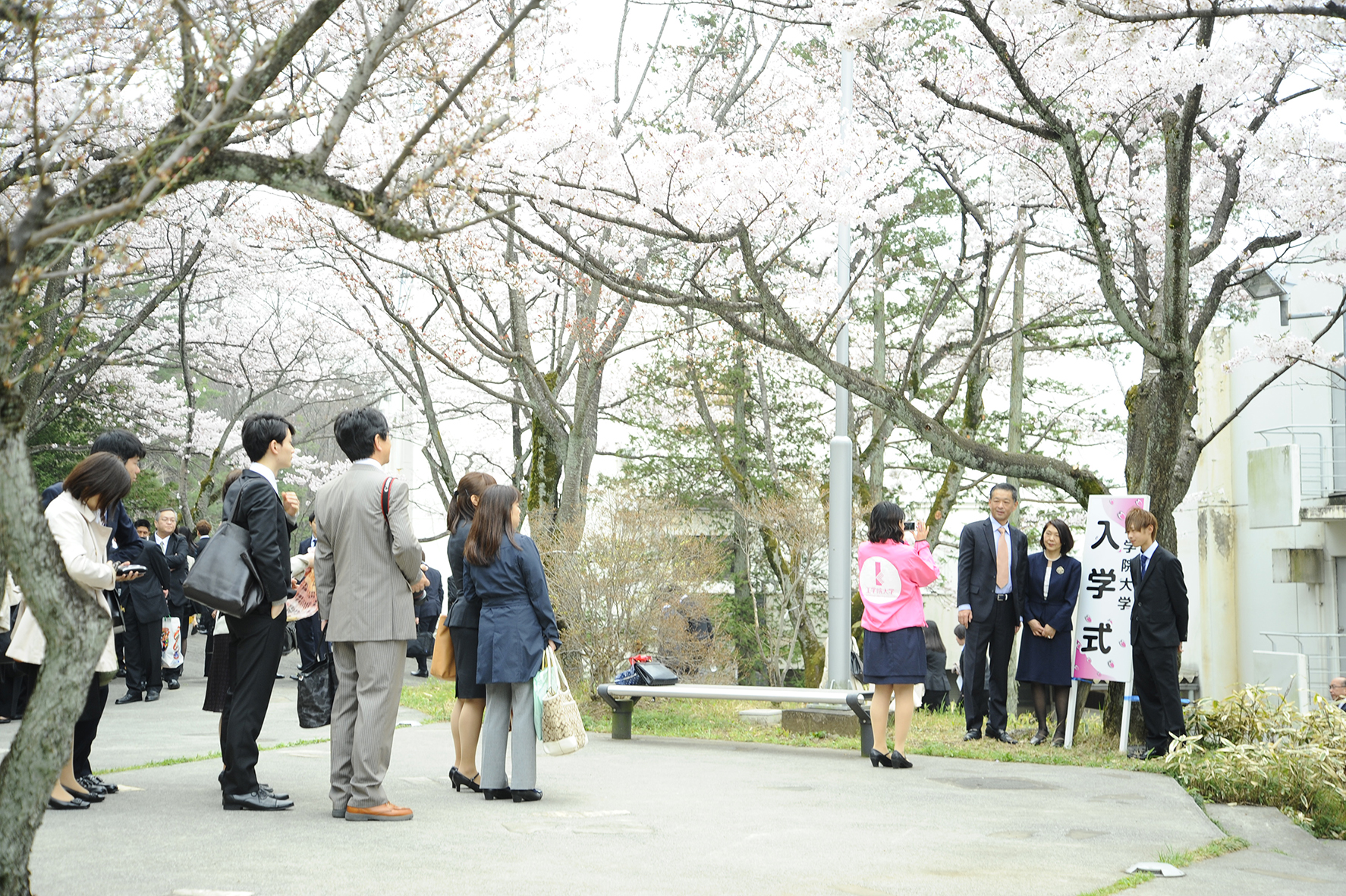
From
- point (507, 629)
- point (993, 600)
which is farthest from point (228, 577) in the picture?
point (993, 600)

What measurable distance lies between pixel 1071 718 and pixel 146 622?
7751mm

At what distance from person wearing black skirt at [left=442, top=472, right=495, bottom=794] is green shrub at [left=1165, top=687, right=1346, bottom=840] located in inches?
166

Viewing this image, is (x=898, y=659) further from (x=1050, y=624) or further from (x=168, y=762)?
(x=168, y=762)

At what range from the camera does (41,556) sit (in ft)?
10.4

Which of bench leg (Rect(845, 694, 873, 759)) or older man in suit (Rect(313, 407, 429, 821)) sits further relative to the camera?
bench leg (Rect(845, 694, 873, 759))

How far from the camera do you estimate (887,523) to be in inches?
306

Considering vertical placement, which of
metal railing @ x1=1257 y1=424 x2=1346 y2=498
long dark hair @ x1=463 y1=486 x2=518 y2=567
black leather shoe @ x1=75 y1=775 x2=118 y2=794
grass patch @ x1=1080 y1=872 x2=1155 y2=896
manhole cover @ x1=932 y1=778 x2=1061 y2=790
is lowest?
manhole cover @ x1=932 y1=778 x2=1061 y2=790

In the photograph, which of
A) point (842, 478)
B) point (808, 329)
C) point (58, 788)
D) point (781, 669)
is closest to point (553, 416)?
point (808, 329)

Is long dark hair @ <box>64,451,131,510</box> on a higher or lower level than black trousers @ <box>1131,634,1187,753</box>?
higher

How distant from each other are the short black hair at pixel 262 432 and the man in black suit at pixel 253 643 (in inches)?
2.3

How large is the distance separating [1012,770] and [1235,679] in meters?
16.7

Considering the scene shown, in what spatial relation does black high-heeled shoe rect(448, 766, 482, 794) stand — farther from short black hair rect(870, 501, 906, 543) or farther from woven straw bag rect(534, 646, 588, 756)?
short black hair rect(870, 501, 906, 543)

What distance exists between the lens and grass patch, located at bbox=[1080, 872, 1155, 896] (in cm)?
430

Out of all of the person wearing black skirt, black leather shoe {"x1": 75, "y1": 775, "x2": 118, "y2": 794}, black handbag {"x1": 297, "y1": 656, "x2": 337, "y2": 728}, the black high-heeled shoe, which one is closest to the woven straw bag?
the person wearing black skirt
